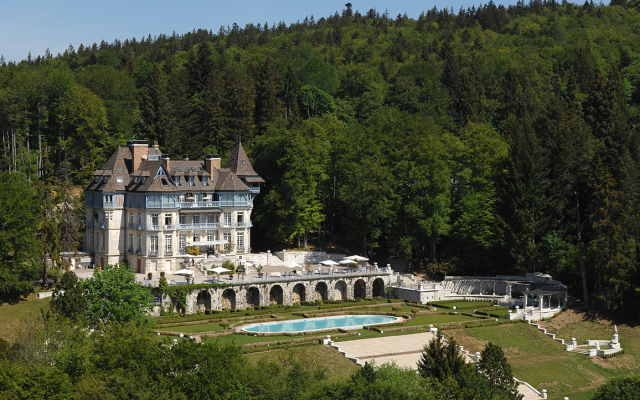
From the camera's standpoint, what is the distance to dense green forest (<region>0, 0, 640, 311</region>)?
2980 inches

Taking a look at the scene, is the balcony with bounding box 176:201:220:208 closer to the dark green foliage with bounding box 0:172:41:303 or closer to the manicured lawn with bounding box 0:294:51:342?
the dark green foliage with bounding box 0:172:41:303

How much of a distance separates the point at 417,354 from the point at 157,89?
55648 millimetres

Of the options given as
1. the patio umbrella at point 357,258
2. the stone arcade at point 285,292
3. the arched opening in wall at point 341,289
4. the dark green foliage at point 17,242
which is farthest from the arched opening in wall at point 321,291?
the dark green foliage at point 17,242

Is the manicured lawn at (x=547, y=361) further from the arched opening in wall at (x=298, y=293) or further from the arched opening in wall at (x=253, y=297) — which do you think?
the arched opening in wall at (x=253, y=297)

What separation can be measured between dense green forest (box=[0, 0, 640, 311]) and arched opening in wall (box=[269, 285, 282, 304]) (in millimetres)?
12155

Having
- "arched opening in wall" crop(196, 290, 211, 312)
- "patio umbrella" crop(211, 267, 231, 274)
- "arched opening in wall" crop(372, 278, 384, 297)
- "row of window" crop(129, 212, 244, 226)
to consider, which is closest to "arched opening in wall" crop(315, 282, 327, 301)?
"arched opening in wall" crop(372, 278, 384, 297)

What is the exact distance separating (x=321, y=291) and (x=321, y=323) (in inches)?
439

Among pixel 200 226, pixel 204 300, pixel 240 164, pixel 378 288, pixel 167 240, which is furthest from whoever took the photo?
pixel 240 164

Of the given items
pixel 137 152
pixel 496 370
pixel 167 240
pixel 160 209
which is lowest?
pixel 496 370

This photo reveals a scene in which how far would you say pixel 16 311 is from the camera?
65.6 m

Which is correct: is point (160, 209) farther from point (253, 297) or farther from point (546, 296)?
point (546, 296)

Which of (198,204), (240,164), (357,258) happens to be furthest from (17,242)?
(357,258)

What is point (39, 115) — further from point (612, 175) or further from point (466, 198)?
point (612, 175)

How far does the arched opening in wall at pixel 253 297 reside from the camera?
7450 cm
